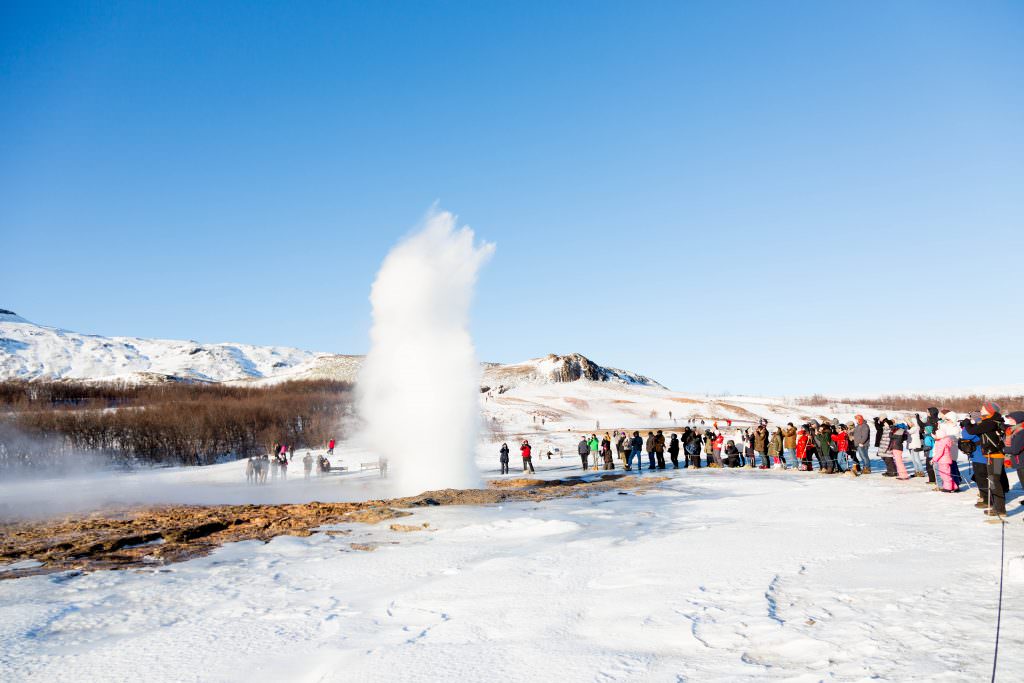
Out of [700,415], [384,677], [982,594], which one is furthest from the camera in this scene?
[700,415]

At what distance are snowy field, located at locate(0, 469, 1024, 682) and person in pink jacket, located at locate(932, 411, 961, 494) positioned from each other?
304 cm

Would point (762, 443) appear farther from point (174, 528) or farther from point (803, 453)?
point (174, 528)

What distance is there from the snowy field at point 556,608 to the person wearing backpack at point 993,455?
0.45 m

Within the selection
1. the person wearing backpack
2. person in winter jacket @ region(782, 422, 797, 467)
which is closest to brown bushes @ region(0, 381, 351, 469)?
person in winter jacket @ region(782, 422, 797, 467)

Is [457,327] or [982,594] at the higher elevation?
[457,327]

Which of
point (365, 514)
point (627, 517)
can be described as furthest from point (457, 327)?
point (627, 517)

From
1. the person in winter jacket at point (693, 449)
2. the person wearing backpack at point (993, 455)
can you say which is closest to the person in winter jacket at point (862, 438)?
the person in winter jacket at point (693, 449)

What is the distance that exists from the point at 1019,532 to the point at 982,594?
4.15 m

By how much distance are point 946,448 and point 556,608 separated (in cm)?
1145

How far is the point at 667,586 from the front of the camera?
7.23 m

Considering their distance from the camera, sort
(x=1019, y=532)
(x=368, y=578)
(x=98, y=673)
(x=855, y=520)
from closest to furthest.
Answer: (x=98, y=673) < (x=368, y=578) < (x=1019, y=532) < (x=855, y=520)

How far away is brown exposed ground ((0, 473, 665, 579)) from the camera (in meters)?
10.5

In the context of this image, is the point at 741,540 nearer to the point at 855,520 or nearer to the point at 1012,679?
the point at 855,520

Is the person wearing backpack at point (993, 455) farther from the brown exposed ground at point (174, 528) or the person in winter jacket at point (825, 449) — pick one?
the person in winter jacket at point (825, 449)
